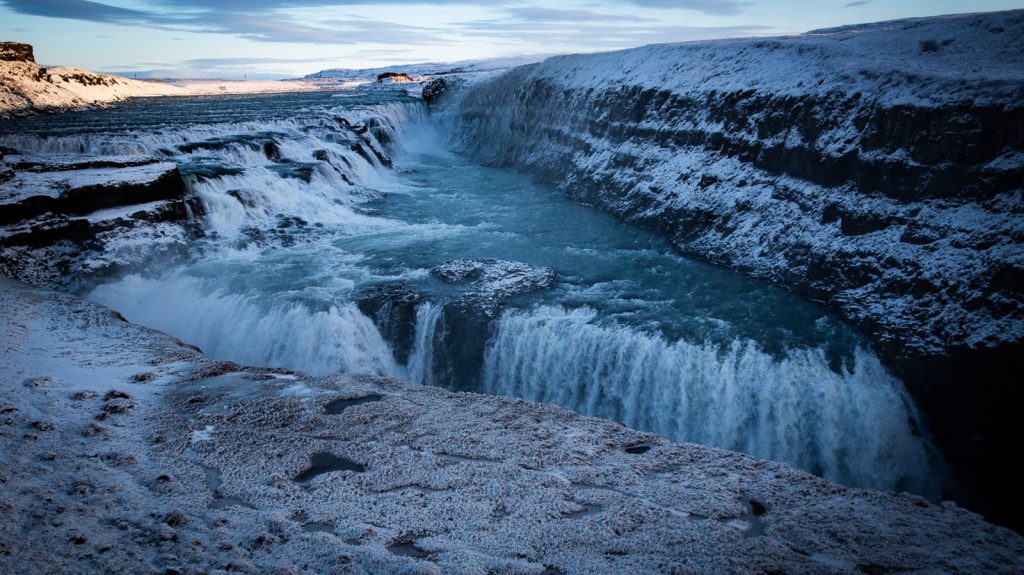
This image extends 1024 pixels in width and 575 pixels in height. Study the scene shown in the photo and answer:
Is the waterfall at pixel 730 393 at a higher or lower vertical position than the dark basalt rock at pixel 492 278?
lower

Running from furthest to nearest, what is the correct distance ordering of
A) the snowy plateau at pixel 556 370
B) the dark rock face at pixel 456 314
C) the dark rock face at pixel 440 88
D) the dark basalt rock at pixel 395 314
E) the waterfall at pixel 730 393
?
1. the dark rock face at pixel 440 88
2. the dark basalt rock at pixel 395 314
3. the dark rock face at pixel 456 314
4. the waterfall at pixel 730 393
5. the snowy plateau at pixel 556 370

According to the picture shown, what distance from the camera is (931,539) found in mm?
5316

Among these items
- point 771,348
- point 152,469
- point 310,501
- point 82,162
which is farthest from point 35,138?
point 771,348

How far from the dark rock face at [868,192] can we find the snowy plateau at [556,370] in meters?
0.05

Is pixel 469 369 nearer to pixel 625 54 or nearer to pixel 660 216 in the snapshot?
pixel 660 216

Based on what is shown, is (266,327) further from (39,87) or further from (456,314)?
(39,87)

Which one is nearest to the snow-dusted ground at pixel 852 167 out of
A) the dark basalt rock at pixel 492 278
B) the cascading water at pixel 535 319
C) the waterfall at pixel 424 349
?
the cascading water at pixel 535 319

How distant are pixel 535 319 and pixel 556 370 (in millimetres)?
1093

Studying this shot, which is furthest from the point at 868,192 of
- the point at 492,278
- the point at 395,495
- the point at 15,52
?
the point at 15,52

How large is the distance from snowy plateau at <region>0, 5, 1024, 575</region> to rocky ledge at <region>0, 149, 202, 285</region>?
0.06 metres

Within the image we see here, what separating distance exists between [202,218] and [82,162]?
10.6ft

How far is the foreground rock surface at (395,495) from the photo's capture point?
500 cm

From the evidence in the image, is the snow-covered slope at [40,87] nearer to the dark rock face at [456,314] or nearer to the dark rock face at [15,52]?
the dark rock face at [15,52]

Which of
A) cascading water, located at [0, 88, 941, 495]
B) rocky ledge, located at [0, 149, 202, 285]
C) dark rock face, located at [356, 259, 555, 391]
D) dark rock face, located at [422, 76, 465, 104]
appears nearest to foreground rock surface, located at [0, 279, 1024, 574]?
cascading water, located at [0, 88, 941, 495]
